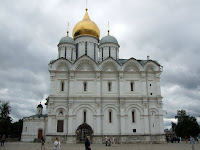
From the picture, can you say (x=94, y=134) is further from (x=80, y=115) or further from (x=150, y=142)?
(x=150, y=142)

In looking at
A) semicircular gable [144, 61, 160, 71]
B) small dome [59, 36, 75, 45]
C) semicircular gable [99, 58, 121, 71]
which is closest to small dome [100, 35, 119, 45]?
small dome [59, 36, 75, 45]

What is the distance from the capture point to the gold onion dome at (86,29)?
3028 cm

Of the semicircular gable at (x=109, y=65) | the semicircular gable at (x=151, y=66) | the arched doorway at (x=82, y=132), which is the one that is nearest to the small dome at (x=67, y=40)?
the semicircular gable at (x=109, y=65)

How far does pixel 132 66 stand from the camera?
26.5 metres

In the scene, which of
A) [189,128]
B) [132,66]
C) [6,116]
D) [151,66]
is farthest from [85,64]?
[189,128]

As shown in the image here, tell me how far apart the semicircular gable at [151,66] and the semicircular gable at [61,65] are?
9794 millimetres

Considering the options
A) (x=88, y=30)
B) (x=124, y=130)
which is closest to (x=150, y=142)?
(x=124, y=130)

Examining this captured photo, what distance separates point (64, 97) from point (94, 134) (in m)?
5.58

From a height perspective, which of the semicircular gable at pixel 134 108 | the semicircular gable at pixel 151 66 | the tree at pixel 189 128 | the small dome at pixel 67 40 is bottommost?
the tree at pixel 189 128

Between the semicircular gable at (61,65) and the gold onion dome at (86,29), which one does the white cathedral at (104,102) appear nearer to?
the semicircular gable at (61,65)

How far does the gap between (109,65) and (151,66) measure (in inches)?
213

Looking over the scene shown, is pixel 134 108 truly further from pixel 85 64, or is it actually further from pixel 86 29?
pixel 86 29

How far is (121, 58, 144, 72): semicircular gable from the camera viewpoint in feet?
85.8

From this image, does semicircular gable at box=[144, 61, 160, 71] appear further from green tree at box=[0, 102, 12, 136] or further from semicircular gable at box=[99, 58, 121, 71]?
green tree at box=[0, 102, 12, 136]
